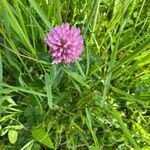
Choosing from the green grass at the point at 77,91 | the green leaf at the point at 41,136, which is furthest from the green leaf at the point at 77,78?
the green leaf at the point at 41,136

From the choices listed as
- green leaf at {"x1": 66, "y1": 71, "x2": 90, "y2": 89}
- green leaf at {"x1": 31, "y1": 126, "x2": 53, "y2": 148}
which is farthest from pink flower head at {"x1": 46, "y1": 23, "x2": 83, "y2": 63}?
green leaf at {"x1": 31, "y1": 126, "x2": 53, "y2": 148}

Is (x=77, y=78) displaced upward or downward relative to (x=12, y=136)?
upward

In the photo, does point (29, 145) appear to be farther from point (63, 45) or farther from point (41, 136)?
point (63, 45)

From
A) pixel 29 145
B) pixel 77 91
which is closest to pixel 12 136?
pixel 29 145

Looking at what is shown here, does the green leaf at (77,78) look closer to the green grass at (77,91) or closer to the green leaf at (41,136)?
the green grass at (77,91)

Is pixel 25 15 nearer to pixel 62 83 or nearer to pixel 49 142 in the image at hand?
pixel 62 83

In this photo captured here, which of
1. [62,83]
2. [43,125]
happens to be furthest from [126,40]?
[43,125]

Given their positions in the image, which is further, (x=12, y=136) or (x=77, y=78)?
(x=12, y=136)
